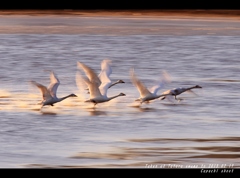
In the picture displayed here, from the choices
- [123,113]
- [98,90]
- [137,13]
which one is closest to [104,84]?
[98,90]

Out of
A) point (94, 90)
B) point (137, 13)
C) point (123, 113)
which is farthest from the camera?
point (137, 13)

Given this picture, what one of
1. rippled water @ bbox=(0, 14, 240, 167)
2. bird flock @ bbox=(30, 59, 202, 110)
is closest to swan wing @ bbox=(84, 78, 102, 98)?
bird flock @ bbox=(30, 59, 202, 110)

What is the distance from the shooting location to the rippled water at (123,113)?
1394 cm

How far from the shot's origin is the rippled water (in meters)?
13.9

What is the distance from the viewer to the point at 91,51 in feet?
94.1

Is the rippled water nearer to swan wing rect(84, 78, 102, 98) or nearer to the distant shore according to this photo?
swan wing rect(84, 78, 102, 98)

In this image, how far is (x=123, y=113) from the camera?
1795 centimetres

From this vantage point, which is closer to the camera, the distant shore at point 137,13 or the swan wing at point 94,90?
the swan wing at point 94,90

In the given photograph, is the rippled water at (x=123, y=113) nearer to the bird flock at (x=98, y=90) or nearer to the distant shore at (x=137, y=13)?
the bird flock at (x=98, y=90)

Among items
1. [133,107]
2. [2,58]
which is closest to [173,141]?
[133,107]

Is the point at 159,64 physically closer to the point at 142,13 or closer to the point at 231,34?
the point at 231,34

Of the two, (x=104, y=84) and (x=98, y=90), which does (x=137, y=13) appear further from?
(x=98, y=90)

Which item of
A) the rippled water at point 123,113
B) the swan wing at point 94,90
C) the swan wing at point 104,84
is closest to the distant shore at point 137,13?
the rippled water at point 123,113

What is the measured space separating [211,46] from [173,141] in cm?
1533
